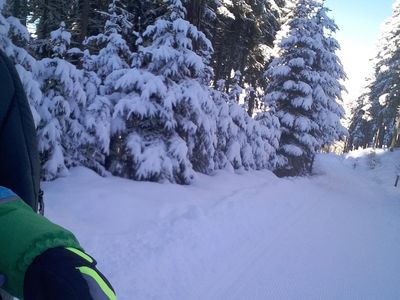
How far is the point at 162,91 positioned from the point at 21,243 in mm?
8626

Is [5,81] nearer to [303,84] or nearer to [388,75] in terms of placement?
[303,84]

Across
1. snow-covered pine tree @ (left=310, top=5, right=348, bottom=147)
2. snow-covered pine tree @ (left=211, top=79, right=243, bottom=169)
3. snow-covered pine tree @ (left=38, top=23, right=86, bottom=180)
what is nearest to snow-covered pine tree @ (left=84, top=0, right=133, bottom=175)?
snow-covered pine tree @ (left=38, top=23, right=86, bottom=180)

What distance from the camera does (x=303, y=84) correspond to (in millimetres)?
18500

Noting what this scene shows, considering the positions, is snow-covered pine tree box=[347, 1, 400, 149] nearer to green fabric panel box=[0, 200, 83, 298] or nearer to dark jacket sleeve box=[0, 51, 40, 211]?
dark jacket sleeve box=[0, 51, 40, 211]

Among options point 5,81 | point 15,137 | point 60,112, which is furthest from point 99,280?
point 60,112

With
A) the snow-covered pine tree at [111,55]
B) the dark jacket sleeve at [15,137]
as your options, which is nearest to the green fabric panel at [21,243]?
the dark jacket sleeve at [15,137]

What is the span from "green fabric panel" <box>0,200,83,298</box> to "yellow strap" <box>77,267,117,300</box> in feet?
0.28

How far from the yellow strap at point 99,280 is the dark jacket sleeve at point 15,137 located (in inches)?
21.0

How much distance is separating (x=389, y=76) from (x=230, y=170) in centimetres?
3126

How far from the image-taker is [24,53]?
6816mm

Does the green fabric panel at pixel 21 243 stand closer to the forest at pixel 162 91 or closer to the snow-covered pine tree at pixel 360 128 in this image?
the forest at pixel 162 91

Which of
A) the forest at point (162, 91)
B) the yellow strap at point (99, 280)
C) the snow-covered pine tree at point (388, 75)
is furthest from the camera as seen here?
the snow-covered pine tree at point (388, 75)

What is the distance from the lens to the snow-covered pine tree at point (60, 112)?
24.5 feet

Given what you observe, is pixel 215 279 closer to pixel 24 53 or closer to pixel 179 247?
pixel 179 247
